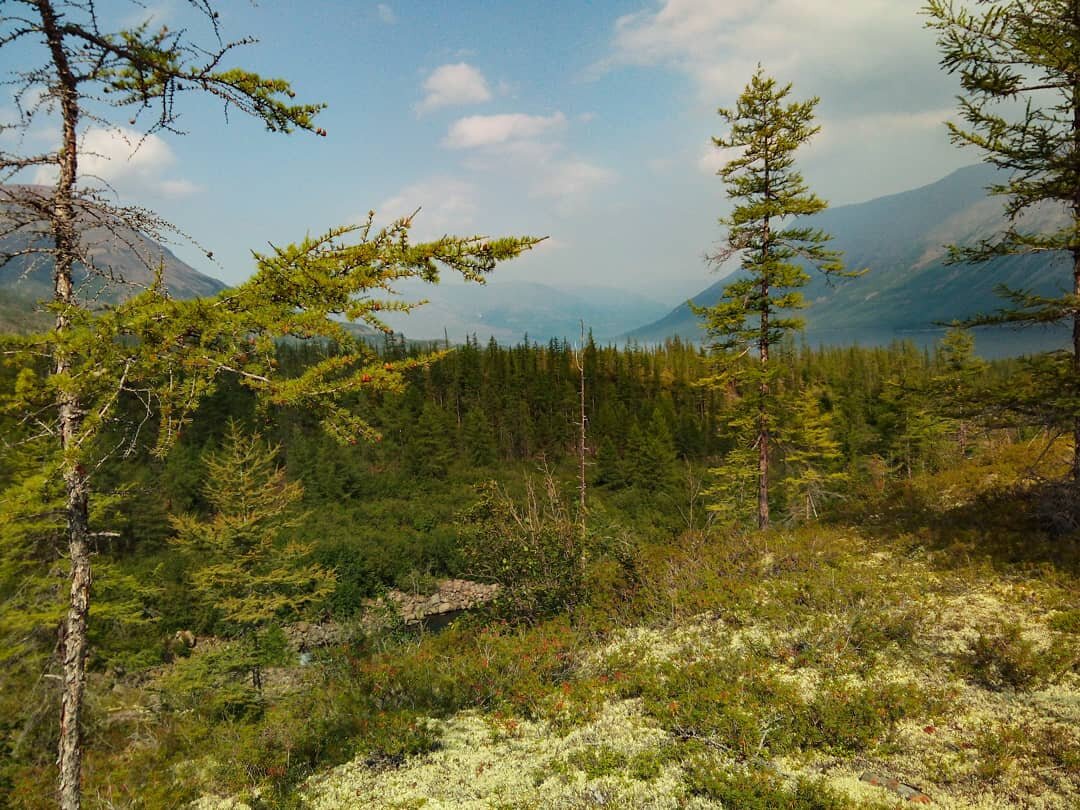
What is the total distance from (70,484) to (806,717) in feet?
31.3

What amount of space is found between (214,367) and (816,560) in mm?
13397

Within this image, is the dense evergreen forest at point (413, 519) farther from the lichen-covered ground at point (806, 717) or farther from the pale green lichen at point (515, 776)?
the lichen-covered ground at point (806, 717)

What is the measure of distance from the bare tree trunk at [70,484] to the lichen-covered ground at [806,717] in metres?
3.04

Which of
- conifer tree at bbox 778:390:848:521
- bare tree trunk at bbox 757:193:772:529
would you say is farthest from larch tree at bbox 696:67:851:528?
conifer tree at bbox 778:390:848:521

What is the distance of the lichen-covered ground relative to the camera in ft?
19.4

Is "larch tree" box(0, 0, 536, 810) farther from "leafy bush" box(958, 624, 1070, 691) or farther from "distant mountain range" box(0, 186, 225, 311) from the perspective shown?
"leafy bush" box(958, 624, 1070, 691)

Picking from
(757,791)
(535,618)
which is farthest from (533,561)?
(757,791)

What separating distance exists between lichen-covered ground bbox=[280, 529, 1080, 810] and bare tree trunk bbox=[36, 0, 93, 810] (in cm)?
304

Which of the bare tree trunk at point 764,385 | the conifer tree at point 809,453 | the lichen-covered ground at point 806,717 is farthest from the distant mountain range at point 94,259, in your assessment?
the conifer tree at point 809,453

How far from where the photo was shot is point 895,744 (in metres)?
6.52

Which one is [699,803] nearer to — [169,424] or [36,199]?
[169,424]

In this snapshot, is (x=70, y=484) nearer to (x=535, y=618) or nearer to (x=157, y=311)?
(x=157, y=311)

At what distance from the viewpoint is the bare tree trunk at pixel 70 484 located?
4.95 metres

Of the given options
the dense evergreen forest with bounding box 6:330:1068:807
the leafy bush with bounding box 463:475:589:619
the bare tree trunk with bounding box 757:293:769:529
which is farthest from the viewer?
the bare tree trunk with bounding box 757:293:769:529
